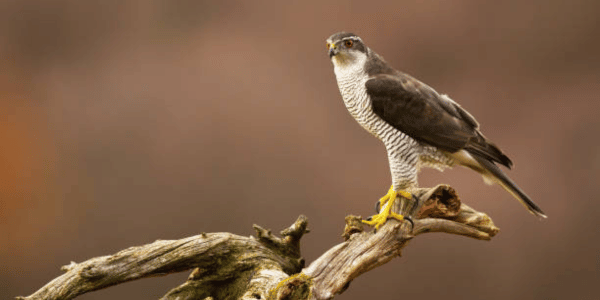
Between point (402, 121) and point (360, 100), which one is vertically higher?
point (360, 100)

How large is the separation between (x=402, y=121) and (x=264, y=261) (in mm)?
1095

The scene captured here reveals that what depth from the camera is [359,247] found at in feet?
12.1

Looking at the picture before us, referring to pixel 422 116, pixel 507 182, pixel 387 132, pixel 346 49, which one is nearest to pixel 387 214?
pixel 387 132

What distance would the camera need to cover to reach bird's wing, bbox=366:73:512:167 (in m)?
3.71

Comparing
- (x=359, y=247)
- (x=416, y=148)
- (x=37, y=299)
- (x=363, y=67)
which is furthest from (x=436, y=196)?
(x=37, y=299)

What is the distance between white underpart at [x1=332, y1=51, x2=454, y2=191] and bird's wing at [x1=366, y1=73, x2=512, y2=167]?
37mm

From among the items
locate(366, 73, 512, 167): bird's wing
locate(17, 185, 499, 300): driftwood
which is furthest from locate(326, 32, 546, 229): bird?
locate(17, 185, 499, 300): driftwood

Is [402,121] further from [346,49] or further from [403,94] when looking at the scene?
[346,49]

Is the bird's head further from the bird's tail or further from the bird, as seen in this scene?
the bird's tail

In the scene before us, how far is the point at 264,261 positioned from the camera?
3711mm

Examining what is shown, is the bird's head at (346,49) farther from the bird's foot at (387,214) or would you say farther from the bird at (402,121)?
the bird's foot at (387,214)

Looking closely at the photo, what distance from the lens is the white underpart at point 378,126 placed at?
3740mm

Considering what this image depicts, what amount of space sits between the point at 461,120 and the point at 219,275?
66.0 inches

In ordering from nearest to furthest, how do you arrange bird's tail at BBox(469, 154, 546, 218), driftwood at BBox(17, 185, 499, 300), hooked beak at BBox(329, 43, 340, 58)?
driftwood at BBox(17, 185, 499, 300) < hooked beak at BBox(329, 43, 340, 58) < bird's tail at BBox(469, 154, 546, 218)
